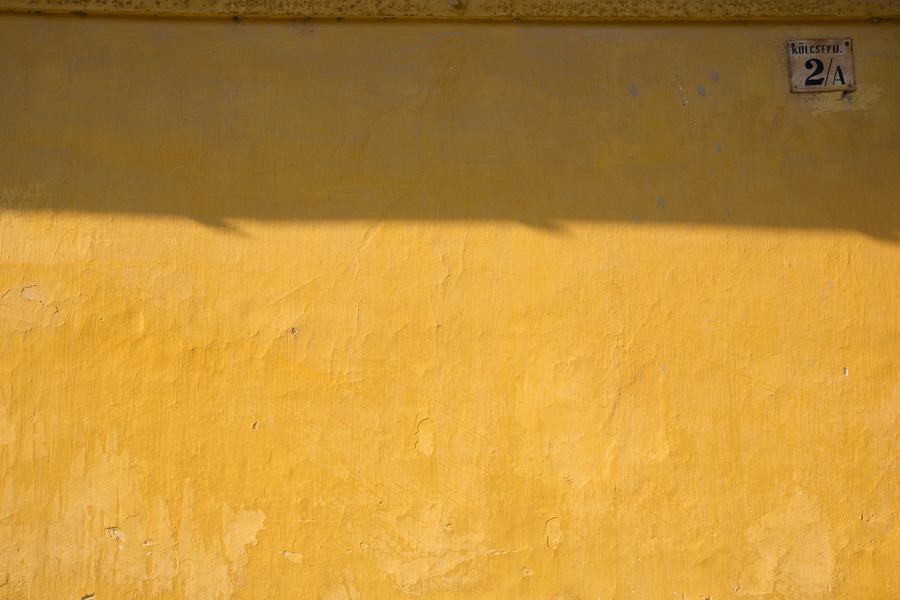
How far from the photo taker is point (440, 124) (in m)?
2.96

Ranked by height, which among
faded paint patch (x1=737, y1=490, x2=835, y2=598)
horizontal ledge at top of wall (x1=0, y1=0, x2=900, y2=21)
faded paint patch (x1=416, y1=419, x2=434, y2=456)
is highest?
horizontal ledge at top of wall (x1=0, y1=0, x2=900, y2=21)

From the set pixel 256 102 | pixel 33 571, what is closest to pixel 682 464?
pixel 256 102

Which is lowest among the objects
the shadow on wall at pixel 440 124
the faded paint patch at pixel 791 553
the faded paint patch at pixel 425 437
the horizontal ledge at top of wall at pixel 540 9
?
the faded paint patch at pixel 791 553

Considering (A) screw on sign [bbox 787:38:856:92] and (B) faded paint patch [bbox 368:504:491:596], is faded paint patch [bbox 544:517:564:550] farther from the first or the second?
(A) screw on sign [bbox 787:38:856:92]

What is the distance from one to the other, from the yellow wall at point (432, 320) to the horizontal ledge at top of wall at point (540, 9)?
79 mm

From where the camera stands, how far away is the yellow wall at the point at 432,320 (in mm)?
2812

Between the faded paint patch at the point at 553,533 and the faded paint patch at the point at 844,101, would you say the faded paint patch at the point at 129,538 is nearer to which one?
the faded paint patch at the point at 553,533

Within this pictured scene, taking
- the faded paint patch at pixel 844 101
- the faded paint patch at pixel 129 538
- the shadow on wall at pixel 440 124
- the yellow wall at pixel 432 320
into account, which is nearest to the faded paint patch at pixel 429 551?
the yellow wall at pixel 432 320

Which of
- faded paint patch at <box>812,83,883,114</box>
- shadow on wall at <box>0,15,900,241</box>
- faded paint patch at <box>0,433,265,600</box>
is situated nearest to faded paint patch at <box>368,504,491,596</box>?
faded paint patch at <box>0,433,265,600</box>

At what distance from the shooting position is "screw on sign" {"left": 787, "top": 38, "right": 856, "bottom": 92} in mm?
3002

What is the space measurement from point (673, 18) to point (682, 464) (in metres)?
1.85

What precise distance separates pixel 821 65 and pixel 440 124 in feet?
5.33

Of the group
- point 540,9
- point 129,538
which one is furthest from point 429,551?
point 540,9

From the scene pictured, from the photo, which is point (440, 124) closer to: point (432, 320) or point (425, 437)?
point (432, 320)
